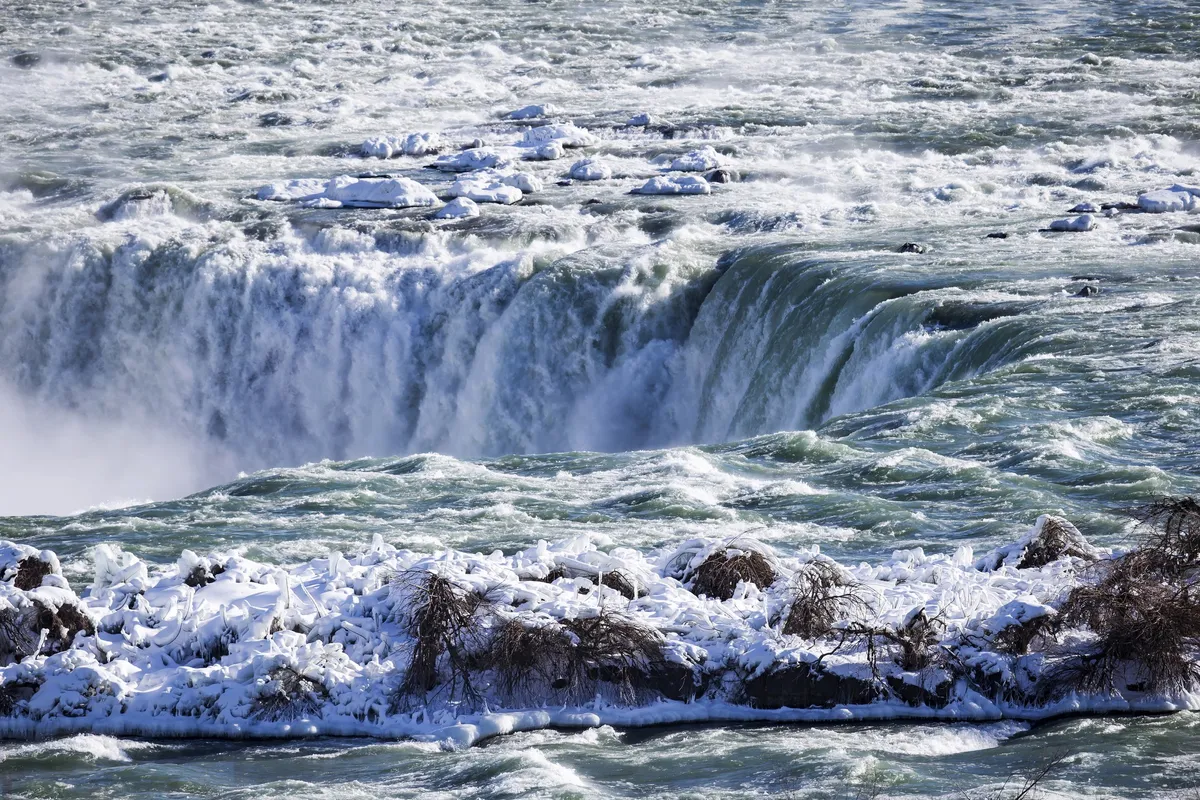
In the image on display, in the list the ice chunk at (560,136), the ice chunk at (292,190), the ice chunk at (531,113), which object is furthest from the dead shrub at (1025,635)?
the ice chunk at (531,113)

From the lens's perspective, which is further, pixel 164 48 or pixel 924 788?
pixel 164 48

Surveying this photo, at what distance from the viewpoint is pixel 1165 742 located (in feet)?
34.7

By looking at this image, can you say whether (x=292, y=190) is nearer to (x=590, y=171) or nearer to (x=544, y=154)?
(x=544, y=154)

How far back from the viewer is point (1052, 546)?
13.4 m

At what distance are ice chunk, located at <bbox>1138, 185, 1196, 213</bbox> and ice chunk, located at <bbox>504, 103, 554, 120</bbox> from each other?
18800 mm

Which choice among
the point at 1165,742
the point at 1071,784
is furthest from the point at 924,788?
the point at 1165,742

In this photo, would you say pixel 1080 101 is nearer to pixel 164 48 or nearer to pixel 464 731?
pixel 164 48

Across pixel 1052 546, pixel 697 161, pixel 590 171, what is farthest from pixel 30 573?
pixel 697 161

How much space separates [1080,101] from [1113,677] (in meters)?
33.7

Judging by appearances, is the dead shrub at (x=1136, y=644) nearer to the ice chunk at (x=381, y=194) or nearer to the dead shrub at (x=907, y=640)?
the dead shrub at (x=907, y=640)

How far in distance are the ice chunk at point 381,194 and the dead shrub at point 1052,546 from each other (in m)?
23.5

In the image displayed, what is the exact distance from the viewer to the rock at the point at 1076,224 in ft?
95.6

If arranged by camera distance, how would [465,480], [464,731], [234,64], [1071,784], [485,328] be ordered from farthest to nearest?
[234,64] < [485,328] < [465,480] < [464,731] < [1071,784]

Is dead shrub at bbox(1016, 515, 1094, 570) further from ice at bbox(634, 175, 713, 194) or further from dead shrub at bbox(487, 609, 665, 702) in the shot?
ice at bbox(634, 175, 713, 194)
